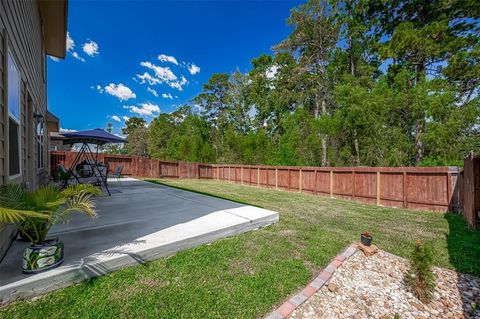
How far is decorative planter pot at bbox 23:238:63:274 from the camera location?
1913 mm

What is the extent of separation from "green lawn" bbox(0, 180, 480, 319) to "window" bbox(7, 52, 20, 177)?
1.97 metres

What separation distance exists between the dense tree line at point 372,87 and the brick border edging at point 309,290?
819 centimetres

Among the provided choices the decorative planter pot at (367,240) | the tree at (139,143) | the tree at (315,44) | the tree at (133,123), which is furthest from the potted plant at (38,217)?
the tree at (133,123)

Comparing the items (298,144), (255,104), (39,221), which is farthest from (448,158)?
(255,104)

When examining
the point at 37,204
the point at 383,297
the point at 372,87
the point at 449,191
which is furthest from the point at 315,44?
the point at 37,204

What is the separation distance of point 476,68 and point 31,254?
14.4m

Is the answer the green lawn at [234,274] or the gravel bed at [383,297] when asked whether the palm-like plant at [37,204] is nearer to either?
the green lawn at [234,274]

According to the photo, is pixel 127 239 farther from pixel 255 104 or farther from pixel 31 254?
pixel 255 104

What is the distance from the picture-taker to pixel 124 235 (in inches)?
117

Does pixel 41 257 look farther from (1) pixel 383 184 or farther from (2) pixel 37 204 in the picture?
(1) pixel 383 184

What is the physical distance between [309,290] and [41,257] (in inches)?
102

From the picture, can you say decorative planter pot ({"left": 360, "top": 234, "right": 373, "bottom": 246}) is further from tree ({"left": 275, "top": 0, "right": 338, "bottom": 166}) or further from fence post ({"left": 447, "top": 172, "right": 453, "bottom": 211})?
tree ({"left": 275, "top": 0, "right": 338, "bottom": 166})

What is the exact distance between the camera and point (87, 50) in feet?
59.6

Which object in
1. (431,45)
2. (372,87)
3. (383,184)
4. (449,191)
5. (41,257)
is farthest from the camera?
(372,87)
